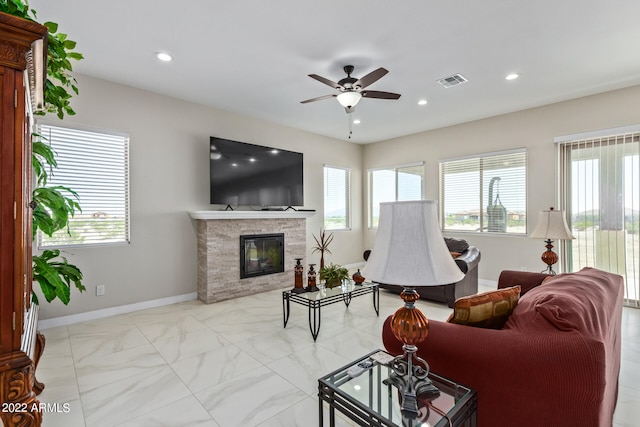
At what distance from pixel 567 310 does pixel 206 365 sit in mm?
2465

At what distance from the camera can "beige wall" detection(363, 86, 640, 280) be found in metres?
4.12

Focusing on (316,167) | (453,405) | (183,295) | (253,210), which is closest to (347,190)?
(316,167)

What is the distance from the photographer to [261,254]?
4953 mm

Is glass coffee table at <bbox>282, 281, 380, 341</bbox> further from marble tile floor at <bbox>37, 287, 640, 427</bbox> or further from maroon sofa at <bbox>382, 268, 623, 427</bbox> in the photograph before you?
maroon sofa at <bbox>382, 268, 623, 427</bbox>

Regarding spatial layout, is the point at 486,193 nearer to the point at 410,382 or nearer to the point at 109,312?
the point at 410,382

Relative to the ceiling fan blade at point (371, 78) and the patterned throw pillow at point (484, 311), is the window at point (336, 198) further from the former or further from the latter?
the patterned throw pillow at point (484, 311)

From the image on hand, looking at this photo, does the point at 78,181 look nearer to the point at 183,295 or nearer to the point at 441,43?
the point at 183,295

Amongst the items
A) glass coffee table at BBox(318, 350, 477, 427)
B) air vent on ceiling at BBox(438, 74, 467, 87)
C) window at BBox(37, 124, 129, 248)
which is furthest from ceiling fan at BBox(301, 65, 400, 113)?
window at BBox(37, 124, 129, 248)

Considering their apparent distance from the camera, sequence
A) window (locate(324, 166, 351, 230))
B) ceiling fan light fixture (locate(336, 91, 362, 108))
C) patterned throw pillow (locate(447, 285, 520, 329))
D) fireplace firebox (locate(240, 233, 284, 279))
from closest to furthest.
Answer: patterned throw pillow (locate(447, 285, 520, 329)) → ceiling fan light fixture (locate(336, 91, 362, 108)) → fireplace firebox (locate(240, 233, 284, 279)) → window (locate(324, 166, 351, 230))

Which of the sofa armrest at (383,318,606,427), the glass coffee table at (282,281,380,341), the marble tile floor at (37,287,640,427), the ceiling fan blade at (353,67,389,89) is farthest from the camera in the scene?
the glass coffee table at (282,281,380,341)

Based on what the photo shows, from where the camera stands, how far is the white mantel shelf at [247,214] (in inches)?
168

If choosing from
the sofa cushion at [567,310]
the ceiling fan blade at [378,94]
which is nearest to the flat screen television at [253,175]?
the ceiling fan blade at [378,94]

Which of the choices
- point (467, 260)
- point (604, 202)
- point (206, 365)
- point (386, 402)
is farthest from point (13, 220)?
point (604, 202)

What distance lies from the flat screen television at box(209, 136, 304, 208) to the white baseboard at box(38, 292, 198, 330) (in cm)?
145
